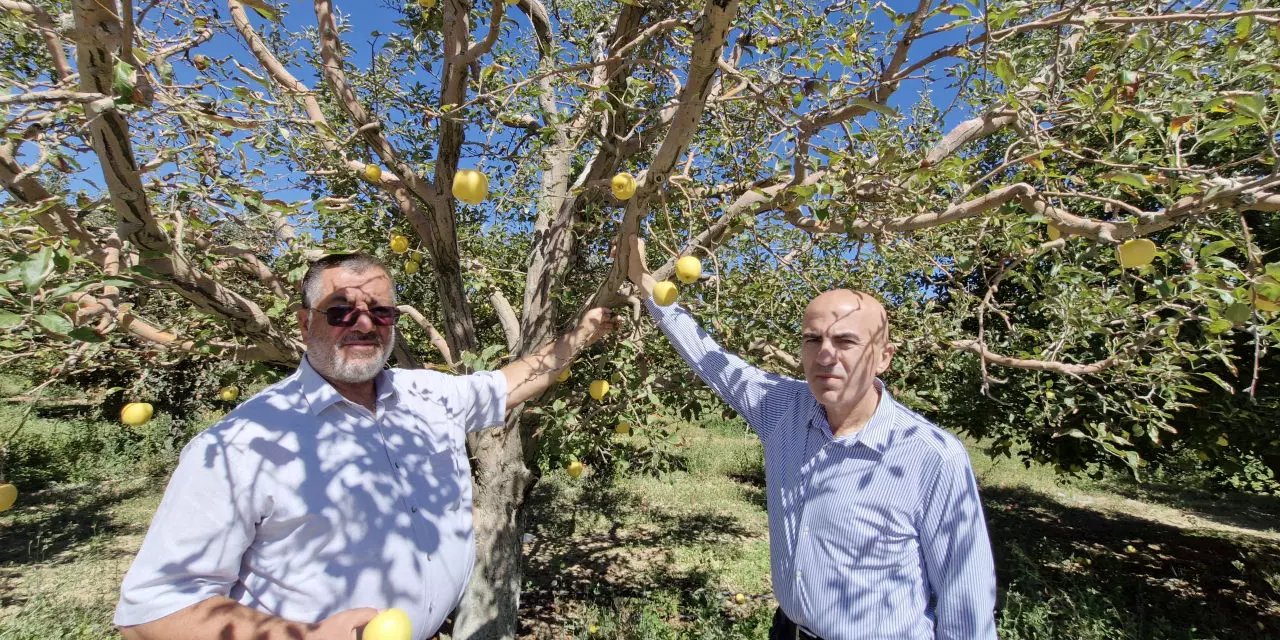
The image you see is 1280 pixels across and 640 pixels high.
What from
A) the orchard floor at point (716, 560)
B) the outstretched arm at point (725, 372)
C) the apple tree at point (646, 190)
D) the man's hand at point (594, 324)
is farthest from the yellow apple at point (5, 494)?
the orchard floor at point (716, 560)

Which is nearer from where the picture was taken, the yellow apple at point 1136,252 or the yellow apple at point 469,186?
the yellow apple at point 1136,252

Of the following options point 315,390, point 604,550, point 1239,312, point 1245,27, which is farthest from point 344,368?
point 604,550

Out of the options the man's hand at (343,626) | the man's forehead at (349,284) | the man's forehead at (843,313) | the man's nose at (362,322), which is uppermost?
the man's forehead at (349,284)

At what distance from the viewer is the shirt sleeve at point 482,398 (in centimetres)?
194

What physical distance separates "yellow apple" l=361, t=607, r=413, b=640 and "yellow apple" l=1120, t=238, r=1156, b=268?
6.76ft

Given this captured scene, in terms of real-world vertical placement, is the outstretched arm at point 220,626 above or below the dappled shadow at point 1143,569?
above

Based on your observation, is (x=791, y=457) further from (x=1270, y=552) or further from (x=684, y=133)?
(x=1270, y=552)

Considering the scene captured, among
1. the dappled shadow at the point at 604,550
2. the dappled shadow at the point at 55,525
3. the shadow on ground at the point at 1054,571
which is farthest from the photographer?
the dappled shadow at the point at 55,525

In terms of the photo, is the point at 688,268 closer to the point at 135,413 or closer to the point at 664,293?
the point at 664,293

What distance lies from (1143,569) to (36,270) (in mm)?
9503

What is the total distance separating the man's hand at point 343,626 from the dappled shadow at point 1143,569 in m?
4.71

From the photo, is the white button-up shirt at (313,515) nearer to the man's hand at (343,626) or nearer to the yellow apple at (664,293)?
the man's hand at (343,626)

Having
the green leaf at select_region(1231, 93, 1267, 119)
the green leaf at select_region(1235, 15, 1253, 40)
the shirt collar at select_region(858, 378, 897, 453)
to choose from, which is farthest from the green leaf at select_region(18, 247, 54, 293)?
the green leaf at select_region(1235, 15, 1253, 40)

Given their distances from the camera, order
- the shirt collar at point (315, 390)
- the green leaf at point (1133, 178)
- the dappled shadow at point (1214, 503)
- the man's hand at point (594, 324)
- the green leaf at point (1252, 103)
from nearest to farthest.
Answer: the green leaf at point (1252, 103), the green leaf at point (1133, 178), the shirt collar at point (315, 390), the man's hand at point (594, 324), the dappled shadow at point (1214, 503)
